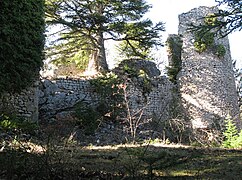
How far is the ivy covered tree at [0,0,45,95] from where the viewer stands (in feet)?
26.1

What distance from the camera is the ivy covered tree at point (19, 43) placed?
7954 mm

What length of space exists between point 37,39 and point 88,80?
4.48 metres

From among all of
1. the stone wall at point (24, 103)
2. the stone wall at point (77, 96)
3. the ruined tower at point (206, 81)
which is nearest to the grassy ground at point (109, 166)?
the stone wall at point (24, 103)

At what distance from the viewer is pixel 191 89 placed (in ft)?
48.7

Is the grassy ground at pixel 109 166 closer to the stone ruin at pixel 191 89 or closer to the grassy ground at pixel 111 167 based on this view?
the grassy ground at pixel 111 167

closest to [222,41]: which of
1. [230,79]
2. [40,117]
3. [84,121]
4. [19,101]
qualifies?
[230,79]

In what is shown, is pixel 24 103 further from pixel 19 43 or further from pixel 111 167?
pixel 111 167

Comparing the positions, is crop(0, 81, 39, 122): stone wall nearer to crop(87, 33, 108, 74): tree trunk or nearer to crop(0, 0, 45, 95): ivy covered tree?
crop(0, 0, 45, 95): ivy covered tree

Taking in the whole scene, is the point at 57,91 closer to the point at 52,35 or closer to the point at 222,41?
the point at 52,35

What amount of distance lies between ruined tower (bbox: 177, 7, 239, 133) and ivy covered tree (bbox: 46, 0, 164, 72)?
1892 millimetres

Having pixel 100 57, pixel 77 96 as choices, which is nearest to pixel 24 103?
pixel 77 96

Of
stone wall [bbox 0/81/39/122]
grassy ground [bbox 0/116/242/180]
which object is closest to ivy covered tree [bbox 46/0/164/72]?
stone wall [bbox 0/81/39/122]

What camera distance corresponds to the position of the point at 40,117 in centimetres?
1156

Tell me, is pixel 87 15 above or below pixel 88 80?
above
